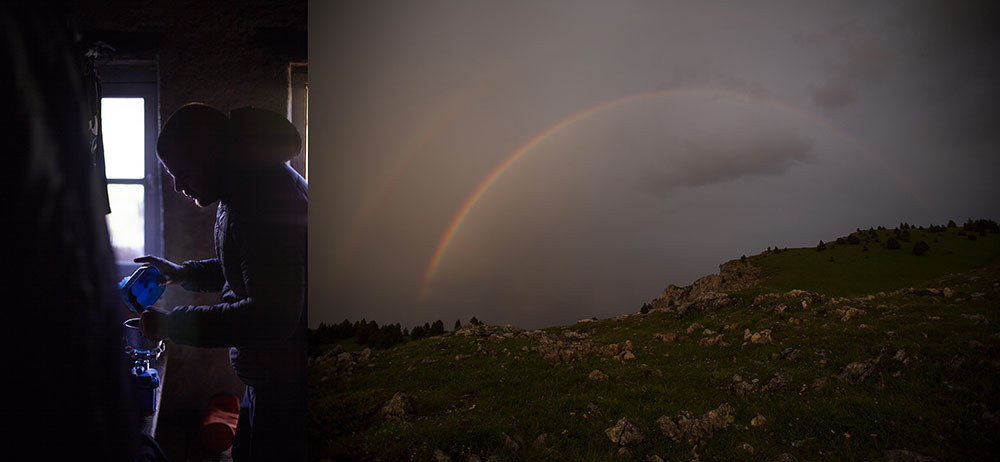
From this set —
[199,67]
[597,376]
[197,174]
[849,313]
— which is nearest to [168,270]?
[197,174]

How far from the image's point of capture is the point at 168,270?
2771 mm

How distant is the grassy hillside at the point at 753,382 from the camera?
10.4 feet

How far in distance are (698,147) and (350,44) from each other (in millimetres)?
3538

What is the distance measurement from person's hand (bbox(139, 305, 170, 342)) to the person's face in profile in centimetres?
68

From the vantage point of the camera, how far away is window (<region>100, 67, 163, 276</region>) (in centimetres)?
281

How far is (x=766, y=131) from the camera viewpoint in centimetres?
386

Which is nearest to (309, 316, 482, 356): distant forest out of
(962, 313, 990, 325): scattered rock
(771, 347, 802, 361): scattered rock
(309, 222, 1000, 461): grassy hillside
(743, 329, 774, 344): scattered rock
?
(309, 222, 1000, 461): grassy hillside

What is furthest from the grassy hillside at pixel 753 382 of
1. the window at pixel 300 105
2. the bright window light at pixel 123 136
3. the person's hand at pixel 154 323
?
the bright window light at pixel 123 136

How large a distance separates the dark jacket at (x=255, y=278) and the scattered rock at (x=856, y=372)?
405 centimetres

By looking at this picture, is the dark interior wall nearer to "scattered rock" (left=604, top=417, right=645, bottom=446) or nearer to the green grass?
"scattered rock" (left=604, top=417, right=645, bottom=446)

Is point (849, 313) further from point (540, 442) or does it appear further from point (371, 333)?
point (371, 333)

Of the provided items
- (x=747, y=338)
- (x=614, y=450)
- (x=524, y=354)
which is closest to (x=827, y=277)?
(x=747, y=338)

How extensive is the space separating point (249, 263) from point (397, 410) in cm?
182

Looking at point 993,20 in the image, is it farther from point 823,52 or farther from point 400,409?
point 400,409
